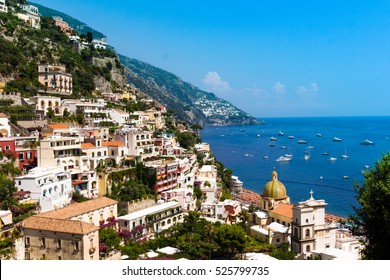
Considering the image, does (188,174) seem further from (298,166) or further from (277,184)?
(298,166)

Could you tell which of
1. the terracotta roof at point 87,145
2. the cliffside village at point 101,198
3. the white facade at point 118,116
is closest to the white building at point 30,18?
the cliffside village at point 101,198

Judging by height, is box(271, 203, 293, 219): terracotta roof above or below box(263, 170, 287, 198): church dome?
below

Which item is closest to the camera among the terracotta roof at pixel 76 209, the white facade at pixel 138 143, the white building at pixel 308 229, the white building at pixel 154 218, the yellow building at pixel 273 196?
the terracotta roof at pixel 76 209

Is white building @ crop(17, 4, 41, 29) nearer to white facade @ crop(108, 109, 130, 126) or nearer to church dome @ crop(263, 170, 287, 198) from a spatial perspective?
white facade @ crop(108, 109, 130, 126)

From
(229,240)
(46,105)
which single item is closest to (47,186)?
(229,240)

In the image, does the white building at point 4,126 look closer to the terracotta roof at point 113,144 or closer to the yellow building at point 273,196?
the terracotta roof at point 113,144

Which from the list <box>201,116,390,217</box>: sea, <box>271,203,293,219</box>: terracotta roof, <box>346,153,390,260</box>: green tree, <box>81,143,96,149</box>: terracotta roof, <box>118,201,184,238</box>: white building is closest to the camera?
<box>346,153,390,260</box>: green tree

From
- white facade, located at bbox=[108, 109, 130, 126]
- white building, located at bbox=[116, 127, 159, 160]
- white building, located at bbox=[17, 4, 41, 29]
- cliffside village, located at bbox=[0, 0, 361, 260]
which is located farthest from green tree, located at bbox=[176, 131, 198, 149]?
white building, located at bbox=[17, 4, 41, 29]
